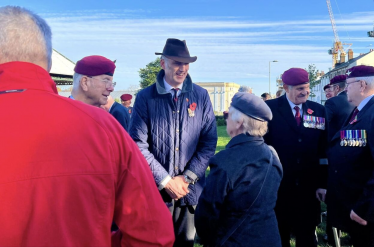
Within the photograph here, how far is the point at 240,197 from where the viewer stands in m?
2.52

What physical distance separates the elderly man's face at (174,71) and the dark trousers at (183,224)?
128 centimetres

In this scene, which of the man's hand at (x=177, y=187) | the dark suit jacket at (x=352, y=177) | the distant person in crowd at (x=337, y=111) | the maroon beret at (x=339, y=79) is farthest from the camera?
the maroon beret at (x=339, y=79)

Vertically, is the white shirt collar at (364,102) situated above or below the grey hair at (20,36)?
below

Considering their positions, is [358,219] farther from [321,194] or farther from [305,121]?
[305,121]

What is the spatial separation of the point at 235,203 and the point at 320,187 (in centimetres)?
203

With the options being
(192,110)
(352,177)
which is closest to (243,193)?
(192,110)

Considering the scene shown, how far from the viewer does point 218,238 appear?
2615 mm

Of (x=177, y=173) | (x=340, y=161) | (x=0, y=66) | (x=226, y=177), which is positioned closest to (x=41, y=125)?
(x=0, y=66)

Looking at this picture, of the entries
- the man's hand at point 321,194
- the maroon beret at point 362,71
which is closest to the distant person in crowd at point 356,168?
the maroon beret at point 362,71

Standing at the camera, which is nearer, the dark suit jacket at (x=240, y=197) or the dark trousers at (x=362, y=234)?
the dark suit jacket at (x=240, y=197)

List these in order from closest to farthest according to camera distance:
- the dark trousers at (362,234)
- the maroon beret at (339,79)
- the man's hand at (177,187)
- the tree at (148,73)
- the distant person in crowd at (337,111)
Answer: the dark trousers at (362,234)
the man's hand at (177,187)
the distant person in crowd at (337,111)
the maroon beret at (339,79)
the tree at (148,73)

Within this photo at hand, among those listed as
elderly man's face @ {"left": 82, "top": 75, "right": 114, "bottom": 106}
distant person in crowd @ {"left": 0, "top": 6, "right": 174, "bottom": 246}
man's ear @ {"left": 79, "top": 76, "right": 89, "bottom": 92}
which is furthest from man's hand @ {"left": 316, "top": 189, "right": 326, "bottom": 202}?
distant person in crowd @ {"left": 0, "top": 6, "right": 174, "bottom": 246}

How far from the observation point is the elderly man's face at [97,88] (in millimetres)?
3547

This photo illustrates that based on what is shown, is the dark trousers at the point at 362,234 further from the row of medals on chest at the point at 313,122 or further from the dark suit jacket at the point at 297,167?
the row of medals on chest at the point at 313,122
